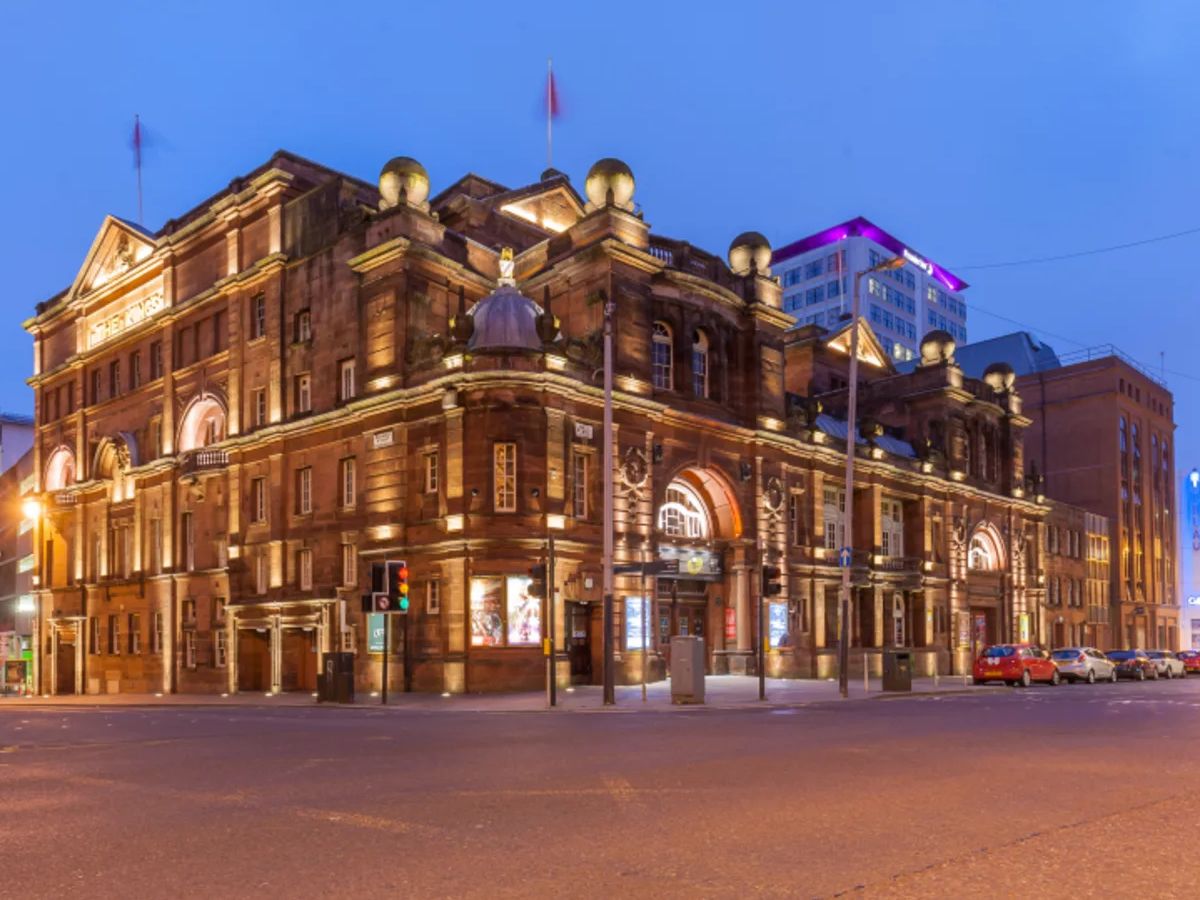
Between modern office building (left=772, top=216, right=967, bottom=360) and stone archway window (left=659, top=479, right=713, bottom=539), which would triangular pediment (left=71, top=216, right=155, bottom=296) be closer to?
stone archway window (left=659, top=479, right=713, bottom=539)

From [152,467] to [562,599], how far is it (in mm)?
21752

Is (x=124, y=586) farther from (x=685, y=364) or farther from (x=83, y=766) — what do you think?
(x=83, y=766)

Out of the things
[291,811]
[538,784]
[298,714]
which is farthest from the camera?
[298,714]

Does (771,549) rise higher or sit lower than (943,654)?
higher

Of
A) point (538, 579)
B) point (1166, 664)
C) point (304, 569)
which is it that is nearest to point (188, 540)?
point (304, 569)

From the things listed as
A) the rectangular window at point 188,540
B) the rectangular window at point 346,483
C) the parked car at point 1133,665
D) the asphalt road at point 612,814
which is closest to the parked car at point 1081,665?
the parked car at point 1133,665

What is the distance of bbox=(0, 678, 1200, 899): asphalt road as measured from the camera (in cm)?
697

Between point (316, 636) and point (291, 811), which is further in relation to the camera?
point (316, 636)

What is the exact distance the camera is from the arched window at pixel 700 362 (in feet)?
139

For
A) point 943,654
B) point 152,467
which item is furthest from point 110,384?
point 943,654

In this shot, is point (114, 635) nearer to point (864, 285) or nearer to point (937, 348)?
point (937, 348)

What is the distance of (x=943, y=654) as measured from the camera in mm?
54281

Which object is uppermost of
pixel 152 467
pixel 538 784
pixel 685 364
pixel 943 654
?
pixel 685 364

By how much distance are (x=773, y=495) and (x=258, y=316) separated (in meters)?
21.2
